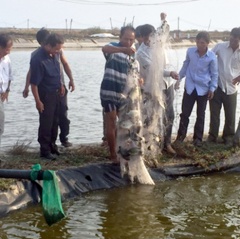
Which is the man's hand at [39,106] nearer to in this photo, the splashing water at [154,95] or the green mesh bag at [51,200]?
the splashing water at [154,95]

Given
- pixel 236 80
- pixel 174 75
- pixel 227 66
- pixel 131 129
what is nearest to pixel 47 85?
pixel 131 129

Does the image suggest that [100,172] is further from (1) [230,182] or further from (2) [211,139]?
(2) [211,139]

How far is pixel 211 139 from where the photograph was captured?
367 inches

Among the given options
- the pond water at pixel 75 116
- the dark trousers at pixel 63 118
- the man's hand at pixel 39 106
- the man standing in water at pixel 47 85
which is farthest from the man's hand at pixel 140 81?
the dark trousers at pixel 63 118

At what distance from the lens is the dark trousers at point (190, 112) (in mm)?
8680

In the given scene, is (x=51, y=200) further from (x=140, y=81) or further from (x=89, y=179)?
(x=140, y=81)

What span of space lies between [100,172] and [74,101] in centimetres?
988

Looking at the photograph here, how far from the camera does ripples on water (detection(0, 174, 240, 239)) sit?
5656 millimetres

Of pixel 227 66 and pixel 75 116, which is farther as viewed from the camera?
pixel 75 116

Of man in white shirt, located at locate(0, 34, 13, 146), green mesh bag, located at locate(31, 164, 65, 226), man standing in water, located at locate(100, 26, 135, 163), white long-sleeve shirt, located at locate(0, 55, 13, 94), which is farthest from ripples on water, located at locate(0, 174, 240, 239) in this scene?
white long-sleeve shirt, located at locate(0, 55, 13, 94)

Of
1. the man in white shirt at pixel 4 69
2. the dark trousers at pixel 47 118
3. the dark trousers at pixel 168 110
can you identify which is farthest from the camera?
the dark trousers at pixel 168 110

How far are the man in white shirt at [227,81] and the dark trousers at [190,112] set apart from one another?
1.48ft

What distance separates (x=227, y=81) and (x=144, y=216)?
3.57 m

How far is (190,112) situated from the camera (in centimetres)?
884
